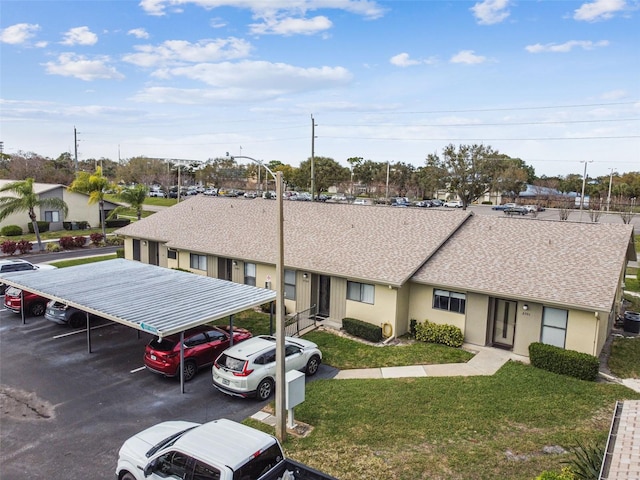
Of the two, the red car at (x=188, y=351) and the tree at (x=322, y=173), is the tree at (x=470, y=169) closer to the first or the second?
the tree at (x=322, y=173)

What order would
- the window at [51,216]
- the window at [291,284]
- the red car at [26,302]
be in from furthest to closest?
the window at [51,216] < the window at [291,284] < the red car at [26,302]

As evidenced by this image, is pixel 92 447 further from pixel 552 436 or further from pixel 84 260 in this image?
pixel 84 260

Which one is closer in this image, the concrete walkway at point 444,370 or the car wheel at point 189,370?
the car wheel at point 189,370

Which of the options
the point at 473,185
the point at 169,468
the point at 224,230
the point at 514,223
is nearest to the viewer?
the point at 169,468

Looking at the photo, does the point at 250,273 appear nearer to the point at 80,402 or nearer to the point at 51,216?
the point at 80,402

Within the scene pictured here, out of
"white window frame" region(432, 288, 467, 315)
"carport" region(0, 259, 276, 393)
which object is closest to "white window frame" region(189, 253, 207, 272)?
"carport" region(0, 259, 276, 393)

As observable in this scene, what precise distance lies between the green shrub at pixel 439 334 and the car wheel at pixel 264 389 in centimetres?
792

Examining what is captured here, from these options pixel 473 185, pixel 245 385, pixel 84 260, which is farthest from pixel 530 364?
pixel 473 185

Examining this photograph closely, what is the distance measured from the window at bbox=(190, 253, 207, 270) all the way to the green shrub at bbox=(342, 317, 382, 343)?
10743 millimetres

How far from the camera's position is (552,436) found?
13211 mm

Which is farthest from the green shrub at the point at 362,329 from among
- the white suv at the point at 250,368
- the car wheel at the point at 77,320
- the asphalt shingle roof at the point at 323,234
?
the car wheel at the point at 77,320

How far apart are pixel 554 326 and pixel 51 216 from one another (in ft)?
167

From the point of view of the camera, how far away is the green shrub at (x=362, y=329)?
2098 centimetres

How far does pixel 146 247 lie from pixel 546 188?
100 m
